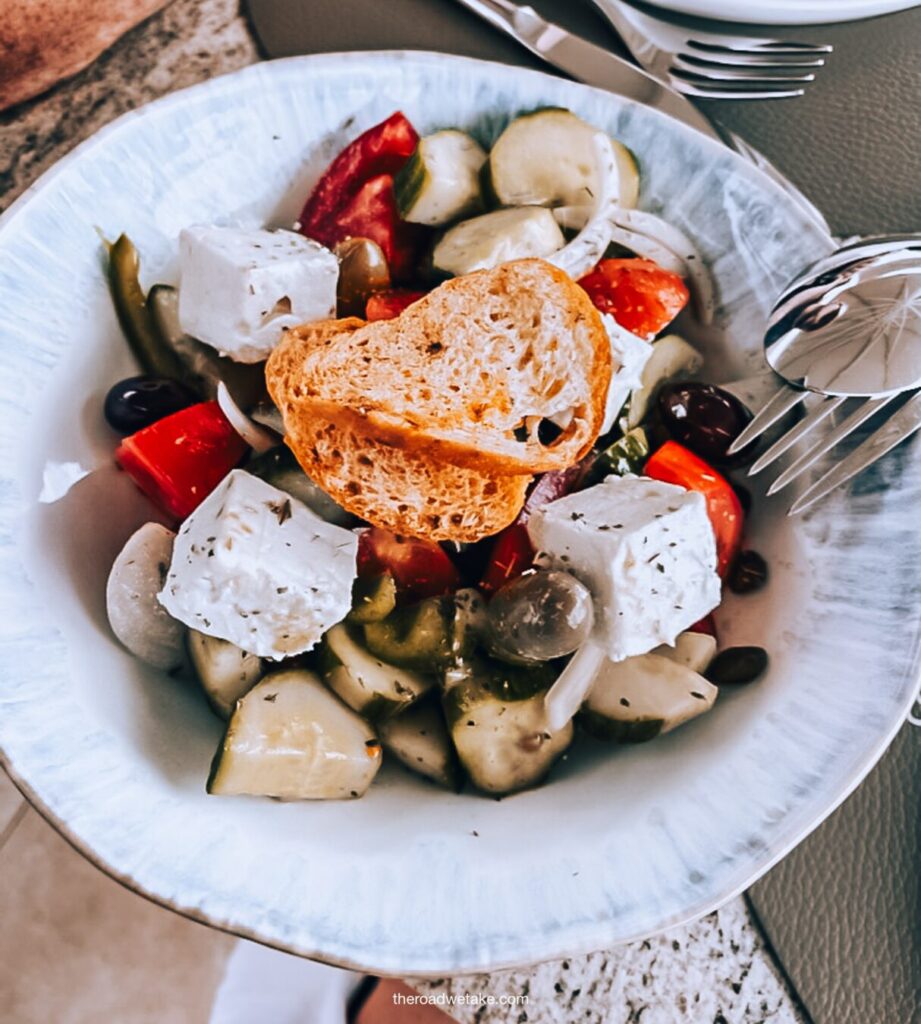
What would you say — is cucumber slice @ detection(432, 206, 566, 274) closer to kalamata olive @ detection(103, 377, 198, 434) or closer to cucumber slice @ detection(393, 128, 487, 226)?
cucumber slice @ detection(393, 128, 487, 226)

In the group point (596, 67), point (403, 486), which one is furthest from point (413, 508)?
point (596, 67)

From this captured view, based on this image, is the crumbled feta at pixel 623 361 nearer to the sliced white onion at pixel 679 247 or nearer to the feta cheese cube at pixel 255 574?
the sliced white onion at pixel 679 247

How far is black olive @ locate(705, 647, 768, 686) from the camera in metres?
0.88

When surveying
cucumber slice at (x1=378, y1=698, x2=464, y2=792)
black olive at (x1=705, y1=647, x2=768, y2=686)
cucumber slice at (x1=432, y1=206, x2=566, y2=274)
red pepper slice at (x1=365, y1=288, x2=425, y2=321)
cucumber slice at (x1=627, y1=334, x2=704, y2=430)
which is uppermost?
cucumber slice at (x1=432, y1=206, x2=566, y2=274)

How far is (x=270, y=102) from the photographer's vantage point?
3.18 ft

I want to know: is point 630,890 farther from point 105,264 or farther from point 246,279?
point 105,264

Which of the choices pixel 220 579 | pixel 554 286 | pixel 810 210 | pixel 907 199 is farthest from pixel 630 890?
pixel 907 199

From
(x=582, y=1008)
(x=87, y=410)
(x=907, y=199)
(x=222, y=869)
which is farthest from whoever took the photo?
(x=907, y=199)

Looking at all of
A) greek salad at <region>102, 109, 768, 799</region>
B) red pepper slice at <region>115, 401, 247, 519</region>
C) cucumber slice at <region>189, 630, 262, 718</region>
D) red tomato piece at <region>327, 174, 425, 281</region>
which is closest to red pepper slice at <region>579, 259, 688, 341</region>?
greek salad at <region>102, 109, 768, 799</region>

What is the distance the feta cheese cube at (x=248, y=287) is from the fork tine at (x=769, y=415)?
1.50 ft

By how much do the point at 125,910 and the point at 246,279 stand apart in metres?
0.79

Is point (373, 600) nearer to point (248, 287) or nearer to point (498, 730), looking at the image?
point (498, 730)

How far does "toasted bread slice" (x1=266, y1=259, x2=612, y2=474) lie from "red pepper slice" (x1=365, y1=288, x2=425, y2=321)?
0.23ft

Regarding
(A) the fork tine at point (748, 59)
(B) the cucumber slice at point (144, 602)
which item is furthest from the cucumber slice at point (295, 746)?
(A) the fork tine at point (748, 59)
